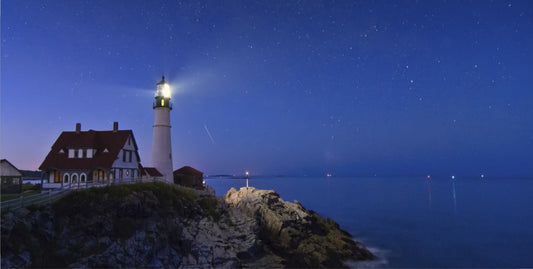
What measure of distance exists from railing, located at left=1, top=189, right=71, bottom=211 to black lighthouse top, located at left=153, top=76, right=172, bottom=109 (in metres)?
17.1

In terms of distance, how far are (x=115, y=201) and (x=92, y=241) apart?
3.17 meters

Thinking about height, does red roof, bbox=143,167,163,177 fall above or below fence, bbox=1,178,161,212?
above

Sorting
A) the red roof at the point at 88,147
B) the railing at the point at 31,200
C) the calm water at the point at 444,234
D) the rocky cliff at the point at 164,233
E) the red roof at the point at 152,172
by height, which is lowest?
the calm water at the point at 444,234

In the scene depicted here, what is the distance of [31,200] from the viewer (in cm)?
1838

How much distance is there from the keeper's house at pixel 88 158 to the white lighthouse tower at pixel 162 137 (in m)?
4.27

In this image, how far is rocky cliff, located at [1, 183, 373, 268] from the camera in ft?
55.8

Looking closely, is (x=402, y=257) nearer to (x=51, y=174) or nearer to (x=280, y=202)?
(x=280, y=202)

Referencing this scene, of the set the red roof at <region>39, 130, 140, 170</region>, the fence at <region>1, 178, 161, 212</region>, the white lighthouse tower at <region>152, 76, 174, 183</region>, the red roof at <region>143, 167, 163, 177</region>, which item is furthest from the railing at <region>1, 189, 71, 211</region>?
the white lighthouse tower at <region>152, 76, 174, 183</region>

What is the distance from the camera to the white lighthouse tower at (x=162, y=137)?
1410 inches

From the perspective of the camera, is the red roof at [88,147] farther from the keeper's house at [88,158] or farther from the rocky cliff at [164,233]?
the rocky cliff at [164,233]

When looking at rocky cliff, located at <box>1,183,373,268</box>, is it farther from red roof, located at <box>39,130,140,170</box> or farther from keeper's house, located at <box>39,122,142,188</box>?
red roof, located at <box>39,130,140,170</box>

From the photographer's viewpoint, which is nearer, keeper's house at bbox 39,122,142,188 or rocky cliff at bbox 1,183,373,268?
rocky cliff at bbox 1,183,373,268

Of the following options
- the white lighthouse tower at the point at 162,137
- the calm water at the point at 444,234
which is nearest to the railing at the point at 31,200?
the white lighthouse tower at the point at 162,137

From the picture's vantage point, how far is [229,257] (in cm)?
2205
